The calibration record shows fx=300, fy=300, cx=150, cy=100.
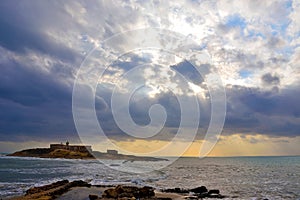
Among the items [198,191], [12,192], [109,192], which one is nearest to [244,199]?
[198,191]

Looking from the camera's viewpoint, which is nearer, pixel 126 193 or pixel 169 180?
pixel 126 193

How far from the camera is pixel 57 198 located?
24797 mm

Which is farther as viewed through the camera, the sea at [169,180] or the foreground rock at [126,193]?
the sea at [169,180]

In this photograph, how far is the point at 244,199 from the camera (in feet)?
98.2

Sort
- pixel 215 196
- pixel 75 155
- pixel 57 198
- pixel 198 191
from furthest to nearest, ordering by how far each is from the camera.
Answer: pixel 75 155, pixel 198 191, pixel 215 196, pixel 57 198

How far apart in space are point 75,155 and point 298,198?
172 metres

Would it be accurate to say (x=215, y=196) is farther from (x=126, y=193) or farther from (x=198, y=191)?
(x=126, y=193)

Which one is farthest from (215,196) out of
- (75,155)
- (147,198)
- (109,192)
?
(75,155)

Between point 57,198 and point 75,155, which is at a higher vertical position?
point 75,155

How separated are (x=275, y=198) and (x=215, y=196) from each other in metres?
6.58

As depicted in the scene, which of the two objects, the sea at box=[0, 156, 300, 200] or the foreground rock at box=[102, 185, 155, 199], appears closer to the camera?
the foreground rock at box=[102, 185, 155, 199]

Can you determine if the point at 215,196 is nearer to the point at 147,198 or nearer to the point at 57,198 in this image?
the point at 147,198

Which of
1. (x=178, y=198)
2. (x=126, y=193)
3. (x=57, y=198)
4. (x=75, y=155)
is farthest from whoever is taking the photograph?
(x=75, y=155)

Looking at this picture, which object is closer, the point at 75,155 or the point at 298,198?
the point at 298,198
